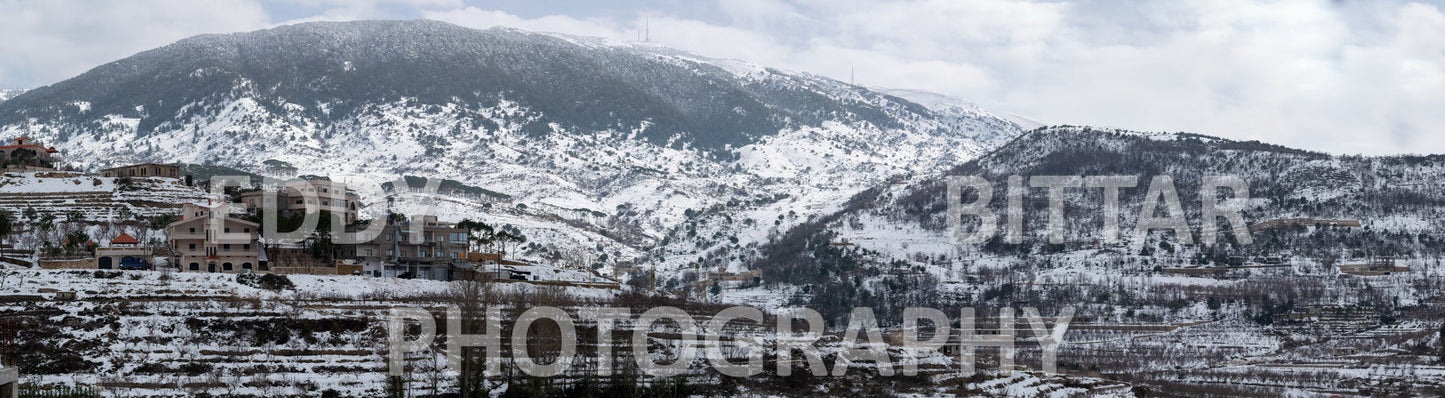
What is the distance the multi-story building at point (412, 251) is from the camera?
9062 cm

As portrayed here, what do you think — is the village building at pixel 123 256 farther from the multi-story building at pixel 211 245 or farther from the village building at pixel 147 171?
the village building at pixel 147 171

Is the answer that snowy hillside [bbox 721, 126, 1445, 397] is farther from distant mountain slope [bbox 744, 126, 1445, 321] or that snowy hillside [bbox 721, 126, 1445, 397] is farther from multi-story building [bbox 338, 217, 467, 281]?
multi-story building [bbox 338, 217, 467, 281]

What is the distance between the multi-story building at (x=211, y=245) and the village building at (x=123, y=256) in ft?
5.18

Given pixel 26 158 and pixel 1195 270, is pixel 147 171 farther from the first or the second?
pixel 1195 270

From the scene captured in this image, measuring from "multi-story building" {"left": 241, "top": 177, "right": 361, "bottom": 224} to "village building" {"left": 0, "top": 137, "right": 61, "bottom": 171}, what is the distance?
73.0 feet

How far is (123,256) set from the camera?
79.9m

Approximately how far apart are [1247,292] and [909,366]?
2712 inches

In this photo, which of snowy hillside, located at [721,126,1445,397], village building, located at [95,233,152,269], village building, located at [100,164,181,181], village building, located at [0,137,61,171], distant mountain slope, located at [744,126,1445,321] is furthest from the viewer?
distant mountain slope, located at [744,126,1445,321]

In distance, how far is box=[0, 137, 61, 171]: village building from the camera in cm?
11212

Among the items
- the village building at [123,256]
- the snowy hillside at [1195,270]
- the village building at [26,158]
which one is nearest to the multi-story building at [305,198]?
the village building at [123,256]

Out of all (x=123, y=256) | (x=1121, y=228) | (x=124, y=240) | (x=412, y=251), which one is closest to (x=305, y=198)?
(x=412, y=251)

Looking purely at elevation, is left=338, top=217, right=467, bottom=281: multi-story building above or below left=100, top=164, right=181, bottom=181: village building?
below

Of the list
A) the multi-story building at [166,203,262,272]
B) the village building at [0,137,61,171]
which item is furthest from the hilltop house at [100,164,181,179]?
the multi-story building at [166,203,262,272]

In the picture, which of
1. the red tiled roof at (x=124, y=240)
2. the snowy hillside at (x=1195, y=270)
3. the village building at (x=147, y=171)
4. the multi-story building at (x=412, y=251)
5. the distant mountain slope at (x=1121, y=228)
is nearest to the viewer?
the red tiled roof at (x=124, y=240)
